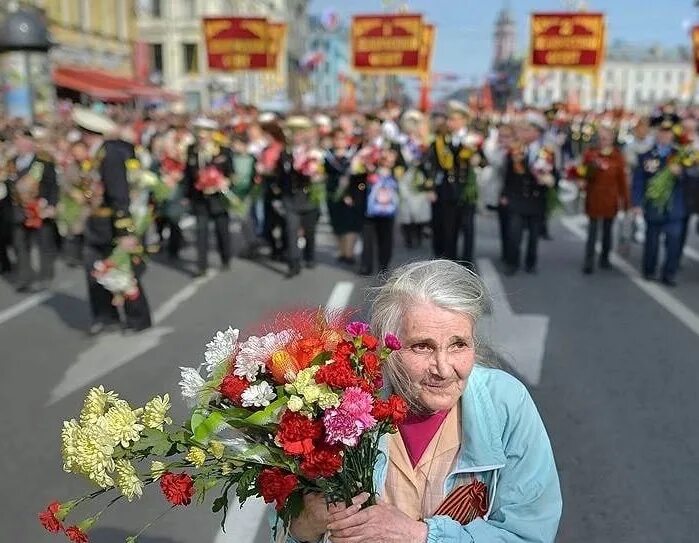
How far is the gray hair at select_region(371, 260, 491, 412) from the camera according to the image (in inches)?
79.5

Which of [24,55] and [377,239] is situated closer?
[377,239]

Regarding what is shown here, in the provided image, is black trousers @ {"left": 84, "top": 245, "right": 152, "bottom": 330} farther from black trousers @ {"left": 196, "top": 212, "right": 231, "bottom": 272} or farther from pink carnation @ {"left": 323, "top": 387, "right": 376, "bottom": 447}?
pink carnation @ {"left": 323, "top": 387, "right": 376, "bottom": 447}

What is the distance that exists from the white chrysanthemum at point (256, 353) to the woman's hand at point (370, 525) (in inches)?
13.1

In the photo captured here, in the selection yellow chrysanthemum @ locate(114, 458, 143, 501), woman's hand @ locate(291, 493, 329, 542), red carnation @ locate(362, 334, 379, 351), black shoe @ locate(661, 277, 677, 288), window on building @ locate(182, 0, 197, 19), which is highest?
window on building @ locate(182, 0, 197, 19)

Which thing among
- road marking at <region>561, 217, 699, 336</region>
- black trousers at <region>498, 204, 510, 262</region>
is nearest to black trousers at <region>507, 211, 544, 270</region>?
black trousers at <region>498, 204, 510, 262</region>

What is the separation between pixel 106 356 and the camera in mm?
7102

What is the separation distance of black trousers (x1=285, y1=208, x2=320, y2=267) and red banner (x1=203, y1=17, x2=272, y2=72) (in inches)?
427

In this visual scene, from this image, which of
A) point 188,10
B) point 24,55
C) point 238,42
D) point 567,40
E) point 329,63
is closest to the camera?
point 24,55

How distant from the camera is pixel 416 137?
45.2ft

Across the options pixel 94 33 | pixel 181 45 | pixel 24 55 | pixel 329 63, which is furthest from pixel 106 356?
pixel 329 63

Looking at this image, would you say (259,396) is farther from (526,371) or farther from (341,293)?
(341,293)

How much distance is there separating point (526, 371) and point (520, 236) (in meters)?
4.16

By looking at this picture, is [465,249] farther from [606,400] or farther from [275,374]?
[275,374]

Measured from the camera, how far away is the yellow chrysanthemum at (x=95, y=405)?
5.78 feet
